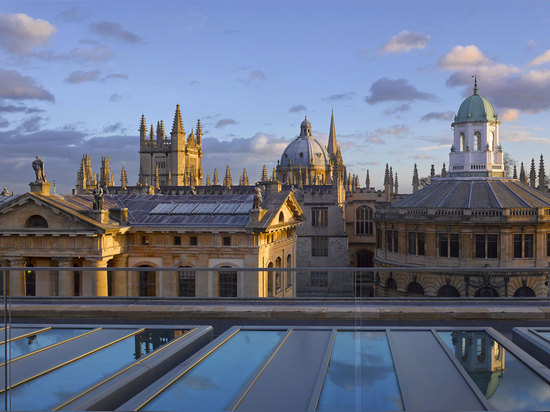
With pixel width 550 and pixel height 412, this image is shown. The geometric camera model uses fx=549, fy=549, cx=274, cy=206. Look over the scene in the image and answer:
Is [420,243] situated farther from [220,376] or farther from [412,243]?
[220,376]

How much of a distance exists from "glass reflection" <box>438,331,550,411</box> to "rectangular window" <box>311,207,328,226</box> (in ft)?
202

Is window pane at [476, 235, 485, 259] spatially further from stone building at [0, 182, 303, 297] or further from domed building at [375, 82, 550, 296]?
stone building at [0, 182, 303, 297]

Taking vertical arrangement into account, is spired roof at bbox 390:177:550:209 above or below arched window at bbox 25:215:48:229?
above

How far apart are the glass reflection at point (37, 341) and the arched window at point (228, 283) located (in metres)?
20.0

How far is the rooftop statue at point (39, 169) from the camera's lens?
34.0m

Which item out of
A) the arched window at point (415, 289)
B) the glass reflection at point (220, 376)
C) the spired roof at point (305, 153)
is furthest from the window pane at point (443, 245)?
the spired roof at point (305, 153)

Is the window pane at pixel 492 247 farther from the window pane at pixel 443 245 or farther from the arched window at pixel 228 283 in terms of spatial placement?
the arched window at pixel 228 283

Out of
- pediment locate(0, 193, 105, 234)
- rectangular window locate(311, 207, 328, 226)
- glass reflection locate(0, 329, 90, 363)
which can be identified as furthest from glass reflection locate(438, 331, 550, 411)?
rectangular window locate(311, 207, 328, 226)

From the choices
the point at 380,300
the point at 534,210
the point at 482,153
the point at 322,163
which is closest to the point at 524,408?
the point at 380,300

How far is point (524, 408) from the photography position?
19.7 ft

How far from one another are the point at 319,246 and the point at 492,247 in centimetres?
2707

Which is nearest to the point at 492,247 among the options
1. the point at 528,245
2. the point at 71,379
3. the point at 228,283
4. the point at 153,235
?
the point at 528,245

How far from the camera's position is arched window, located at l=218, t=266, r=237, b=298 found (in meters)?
30.0

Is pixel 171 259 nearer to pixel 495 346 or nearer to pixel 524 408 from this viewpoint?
pixel 495 346
